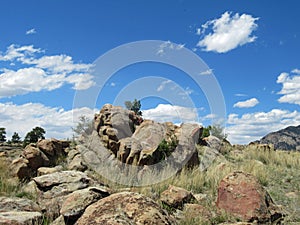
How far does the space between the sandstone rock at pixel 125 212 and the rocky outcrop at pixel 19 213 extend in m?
1.44

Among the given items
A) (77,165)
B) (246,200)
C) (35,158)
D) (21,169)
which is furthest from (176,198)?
(35,158)

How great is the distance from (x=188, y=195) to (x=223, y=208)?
102 cm

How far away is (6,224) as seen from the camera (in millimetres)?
5852

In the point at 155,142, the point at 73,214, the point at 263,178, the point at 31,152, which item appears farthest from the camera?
the point at 155,142

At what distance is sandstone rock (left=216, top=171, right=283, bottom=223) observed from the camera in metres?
7.66

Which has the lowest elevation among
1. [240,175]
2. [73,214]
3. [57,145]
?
[73,214]

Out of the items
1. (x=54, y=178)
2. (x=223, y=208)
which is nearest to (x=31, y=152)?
(x=54, y=178)

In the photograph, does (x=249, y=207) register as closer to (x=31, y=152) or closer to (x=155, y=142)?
(x=155, y=142)

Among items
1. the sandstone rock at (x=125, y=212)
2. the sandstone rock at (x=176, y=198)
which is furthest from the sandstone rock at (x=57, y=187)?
the sandstone rock at (x=125, y=212)

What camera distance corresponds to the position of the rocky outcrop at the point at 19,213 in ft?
19.8

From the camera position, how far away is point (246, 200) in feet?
25.9

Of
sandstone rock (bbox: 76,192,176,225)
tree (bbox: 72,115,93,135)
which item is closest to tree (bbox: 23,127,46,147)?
tree (bbox: 72,115,93,135)

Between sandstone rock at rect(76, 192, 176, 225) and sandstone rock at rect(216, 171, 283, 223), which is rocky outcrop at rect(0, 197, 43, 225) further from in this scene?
sandstone rock at rect(216, 171, 283, 223)

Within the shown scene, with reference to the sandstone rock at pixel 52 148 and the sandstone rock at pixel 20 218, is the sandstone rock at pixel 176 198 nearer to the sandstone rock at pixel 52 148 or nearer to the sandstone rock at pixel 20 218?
the sandstone rock at pixel 20 218
